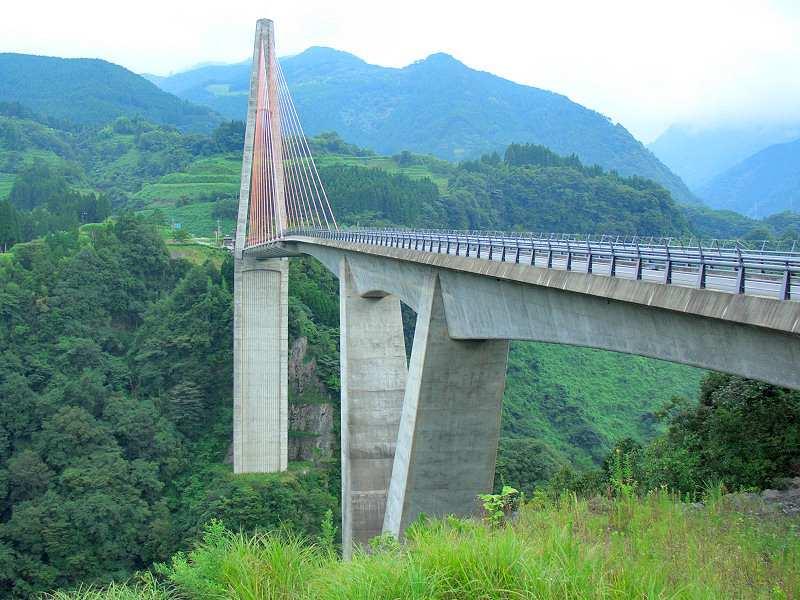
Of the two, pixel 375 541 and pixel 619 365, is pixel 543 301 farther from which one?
pixel 619 365

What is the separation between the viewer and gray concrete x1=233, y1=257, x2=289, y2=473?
4756cm

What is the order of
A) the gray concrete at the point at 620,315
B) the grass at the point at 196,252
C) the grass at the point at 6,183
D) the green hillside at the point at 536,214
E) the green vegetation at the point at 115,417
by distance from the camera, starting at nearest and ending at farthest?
the gray concrete at the point at 620,315 < the green vegetation at the point at 115,417 < the green hillside at the point at 536,214 < the grass at the point at 196,252 < the grass at the point at 6,183

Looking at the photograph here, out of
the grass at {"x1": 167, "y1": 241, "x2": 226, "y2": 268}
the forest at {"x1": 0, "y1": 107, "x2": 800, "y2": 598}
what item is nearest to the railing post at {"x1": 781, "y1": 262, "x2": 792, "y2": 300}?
the forest at {"x1": 0, "y1": 107, "x2": 800, "y2": 598}

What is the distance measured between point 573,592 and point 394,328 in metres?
22.9

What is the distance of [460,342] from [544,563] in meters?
11.6

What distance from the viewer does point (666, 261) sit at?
11.1m

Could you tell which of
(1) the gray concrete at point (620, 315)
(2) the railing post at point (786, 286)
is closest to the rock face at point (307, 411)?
(1) the gray concrete at point (620, 315)

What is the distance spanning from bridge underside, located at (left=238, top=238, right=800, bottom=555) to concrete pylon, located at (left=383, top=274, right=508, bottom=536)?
0.08 ft

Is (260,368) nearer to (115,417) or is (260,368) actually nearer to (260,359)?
(260,359)

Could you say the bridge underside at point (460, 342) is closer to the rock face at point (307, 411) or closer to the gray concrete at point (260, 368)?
the gray concrete at point (260, 368)

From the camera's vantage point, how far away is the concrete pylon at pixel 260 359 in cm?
4756

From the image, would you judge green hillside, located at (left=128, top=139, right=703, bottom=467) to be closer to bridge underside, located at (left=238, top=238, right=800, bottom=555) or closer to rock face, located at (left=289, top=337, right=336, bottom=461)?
rock face, located at (left=289, top=337, right=336, bottom=461)

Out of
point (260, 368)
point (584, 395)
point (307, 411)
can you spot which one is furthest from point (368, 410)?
point (584, 395)

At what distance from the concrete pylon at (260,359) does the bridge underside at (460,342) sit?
14122mm
